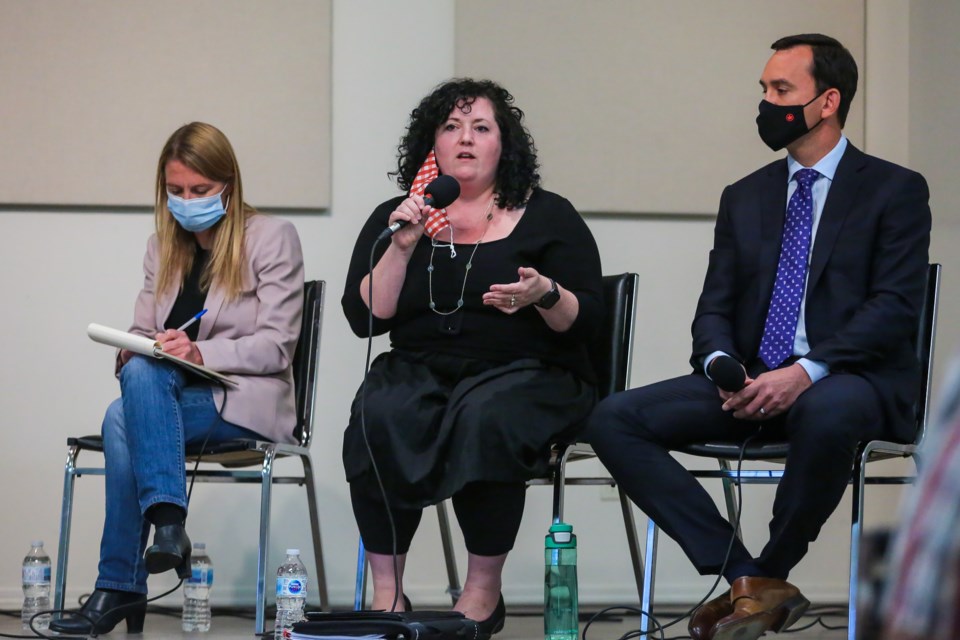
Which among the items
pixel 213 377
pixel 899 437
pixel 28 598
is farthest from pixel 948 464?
pixel 28 598

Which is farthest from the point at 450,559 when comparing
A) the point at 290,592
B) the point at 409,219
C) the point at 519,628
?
the point at 409,219

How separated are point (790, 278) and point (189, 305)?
1.47 meters

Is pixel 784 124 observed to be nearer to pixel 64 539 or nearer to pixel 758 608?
pixel 758 608

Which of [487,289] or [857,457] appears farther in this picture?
[487,289]

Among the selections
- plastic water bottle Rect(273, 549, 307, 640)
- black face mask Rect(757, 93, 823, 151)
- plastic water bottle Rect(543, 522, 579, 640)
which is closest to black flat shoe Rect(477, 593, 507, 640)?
plastic water bottle Rect(543, 522, 579, 640)

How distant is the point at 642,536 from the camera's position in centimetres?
355

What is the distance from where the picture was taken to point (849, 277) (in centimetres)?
242

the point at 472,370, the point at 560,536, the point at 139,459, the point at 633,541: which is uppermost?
the point at 472,370

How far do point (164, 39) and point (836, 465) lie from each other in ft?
7.69

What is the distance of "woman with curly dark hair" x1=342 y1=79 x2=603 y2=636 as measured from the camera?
2.43m

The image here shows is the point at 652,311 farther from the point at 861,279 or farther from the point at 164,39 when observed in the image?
the point at 164,39

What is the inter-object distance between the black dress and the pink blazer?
0.83 ft

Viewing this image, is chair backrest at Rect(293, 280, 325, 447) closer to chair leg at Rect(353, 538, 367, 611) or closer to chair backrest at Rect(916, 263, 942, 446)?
chair leg at Rect(353, 538, 367, 611)

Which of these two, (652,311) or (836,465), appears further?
(652,311)
